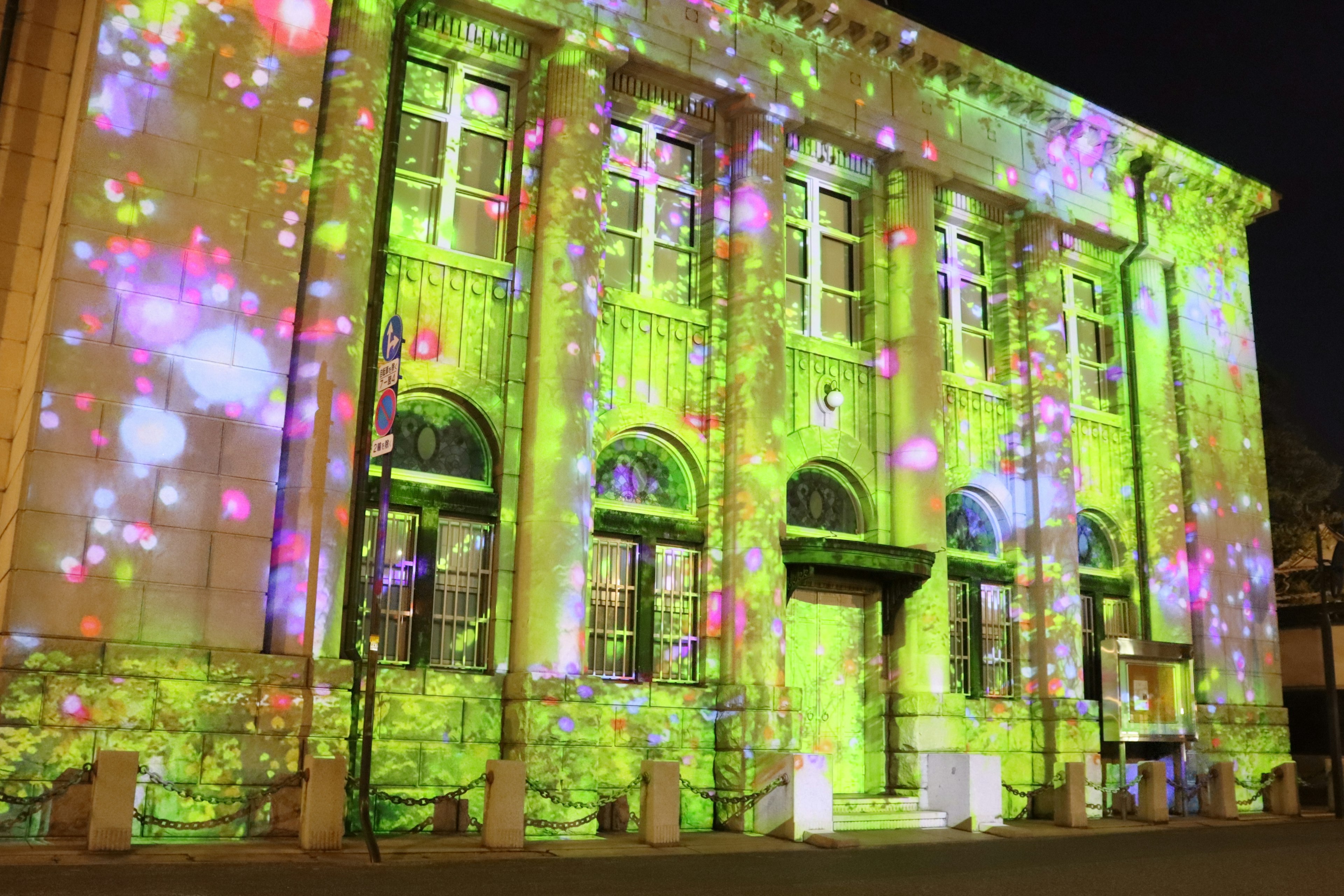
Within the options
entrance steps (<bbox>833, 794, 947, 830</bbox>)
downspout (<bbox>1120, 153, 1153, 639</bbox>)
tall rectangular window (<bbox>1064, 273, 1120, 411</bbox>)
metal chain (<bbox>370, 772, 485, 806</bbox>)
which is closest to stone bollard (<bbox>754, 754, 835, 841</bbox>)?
entrance steps (<bbox>833, 794, 947, 830</bbox>)

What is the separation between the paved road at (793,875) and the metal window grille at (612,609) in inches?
159

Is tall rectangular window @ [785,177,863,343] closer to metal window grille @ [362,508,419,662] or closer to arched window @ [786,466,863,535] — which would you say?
arched window @ [786,466,863,535]

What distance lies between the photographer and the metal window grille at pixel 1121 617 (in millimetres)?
22547

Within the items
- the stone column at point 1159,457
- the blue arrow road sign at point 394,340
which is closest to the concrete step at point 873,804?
the stone column at point 1159,457

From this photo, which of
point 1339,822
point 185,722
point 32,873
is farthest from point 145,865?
point 1339,822

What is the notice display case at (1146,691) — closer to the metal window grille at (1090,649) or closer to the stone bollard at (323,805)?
the metal window grille at (1090,649)

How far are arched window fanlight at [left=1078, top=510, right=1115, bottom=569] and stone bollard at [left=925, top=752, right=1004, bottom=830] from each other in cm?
582

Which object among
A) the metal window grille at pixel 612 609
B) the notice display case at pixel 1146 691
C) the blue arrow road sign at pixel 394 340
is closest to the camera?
the blue arrow road sign at pixel 394 340

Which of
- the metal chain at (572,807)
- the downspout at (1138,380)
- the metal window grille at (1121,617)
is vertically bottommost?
the metal chain at (572,807)

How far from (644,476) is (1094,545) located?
9728 millimetres

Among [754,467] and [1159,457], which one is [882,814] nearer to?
[754,467]

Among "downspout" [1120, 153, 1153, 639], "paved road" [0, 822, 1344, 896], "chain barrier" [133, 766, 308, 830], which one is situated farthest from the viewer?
"downspout" [1120, 153, 1153, 639]

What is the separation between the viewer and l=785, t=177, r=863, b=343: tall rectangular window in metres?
19.9

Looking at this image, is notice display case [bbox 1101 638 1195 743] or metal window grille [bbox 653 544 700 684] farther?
notice display case [bbox 1101 638 1195 743]
